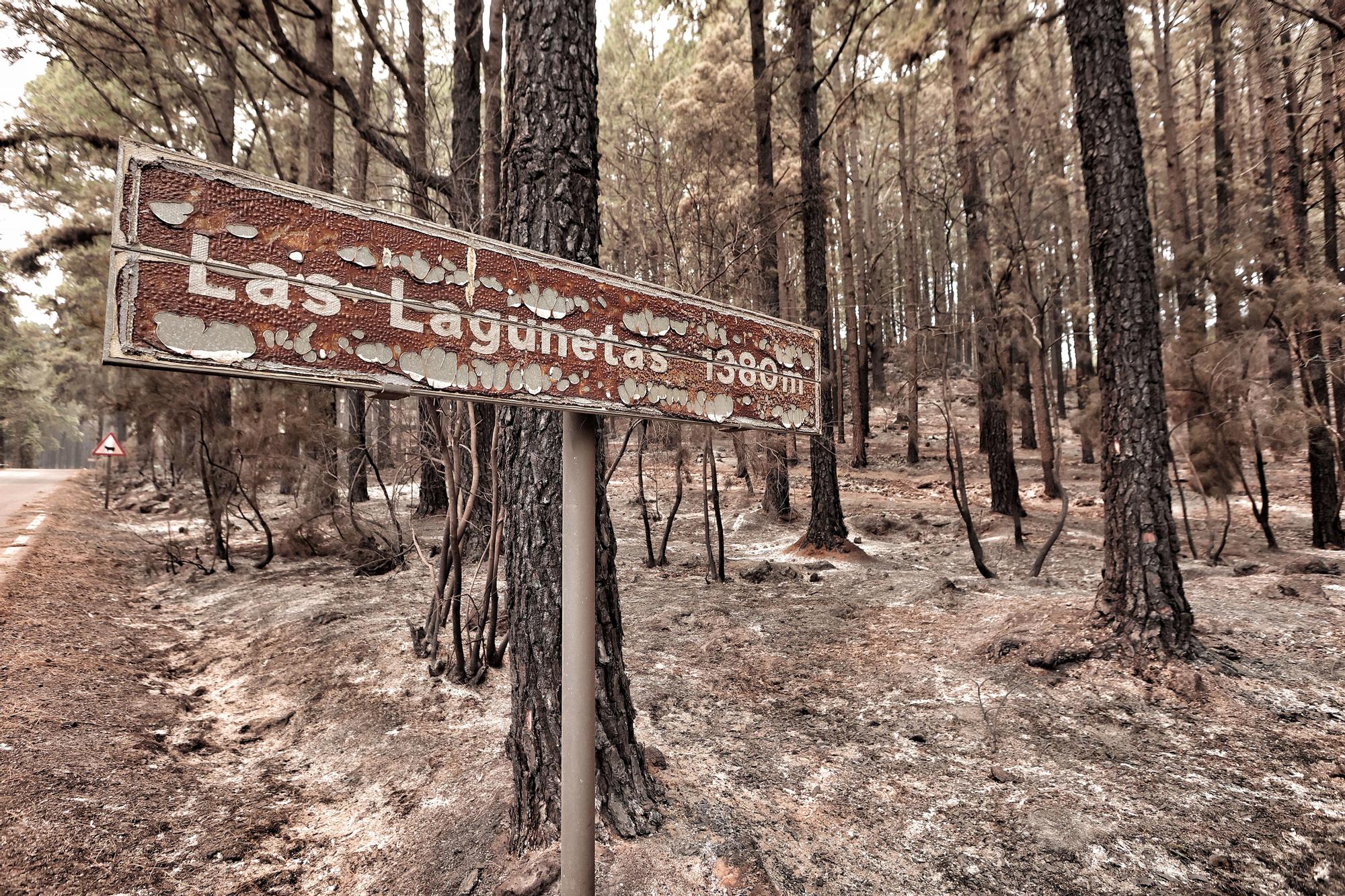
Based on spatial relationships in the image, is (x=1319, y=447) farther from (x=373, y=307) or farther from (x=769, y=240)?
(x=373, y=307)

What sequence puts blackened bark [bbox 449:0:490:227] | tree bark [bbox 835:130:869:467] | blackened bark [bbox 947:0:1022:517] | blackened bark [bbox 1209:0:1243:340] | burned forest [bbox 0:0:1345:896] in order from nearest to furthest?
1. burned forest [bbox 0:0:1345:896]
2. blackened bark [bbox 449:0:490:227]
3. blackened bark [bbox 1209:0:1243:340]
4. blackened bark [bbox 947:0:1022:517]
5. tree bark [bbox 835:130:869:467]

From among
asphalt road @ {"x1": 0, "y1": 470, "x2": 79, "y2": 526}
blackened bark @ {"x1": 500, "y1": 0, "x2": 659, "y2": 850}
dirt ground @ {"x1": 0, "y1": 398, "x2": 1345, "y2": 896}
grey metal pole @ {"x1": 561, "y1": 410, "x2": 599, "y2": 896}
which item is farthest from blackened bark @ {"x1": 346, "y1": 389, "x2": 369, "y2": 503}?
grey metal pole @ {"x1": 561, "y1": 410, "x2": 599, "y2": 896}

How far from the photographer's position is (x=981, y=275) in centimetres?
886

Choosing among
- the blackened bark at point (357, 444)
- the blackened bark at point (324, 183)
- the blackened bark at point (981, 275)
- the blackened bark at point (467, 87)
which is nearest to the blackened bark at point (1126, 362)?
the blackened bark at point (981, 275)

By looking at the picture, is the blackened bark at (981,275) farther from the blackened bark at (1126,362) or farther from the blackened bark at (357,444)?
the blackened bark at (357,444)

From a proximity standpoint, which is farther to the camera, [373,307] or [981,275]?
[981,275]

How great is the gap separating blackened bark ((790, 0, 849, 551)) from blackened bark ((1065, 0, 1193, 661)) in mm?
3889

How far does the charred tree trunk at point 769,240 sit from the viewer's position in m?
9.15

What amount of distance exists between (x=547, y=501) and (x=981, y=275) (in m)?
8.73

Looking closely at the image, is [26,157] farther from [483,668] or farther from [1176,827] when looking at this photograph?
[1176,827]

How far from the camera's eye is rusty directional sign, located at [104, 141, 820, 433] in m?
0.99

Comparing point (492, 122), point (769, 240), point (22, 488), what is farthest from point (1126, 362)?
point (22, 488)

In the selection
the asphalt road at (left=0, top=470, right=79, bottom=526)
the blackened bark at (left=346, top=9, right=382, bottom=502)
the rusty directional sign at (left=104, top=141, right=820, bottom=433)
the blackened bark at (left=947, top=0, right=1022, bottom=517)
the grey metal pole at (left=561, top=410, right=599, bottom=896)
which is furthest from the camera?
the asphalt road at (left=0, top=470, right=79, bottom=526)

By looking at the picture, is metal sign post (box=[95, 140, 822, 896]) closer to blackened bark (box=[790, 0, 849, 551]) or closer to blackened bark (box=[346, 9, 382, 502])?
blackened bark (box=[346, 9, 382, 502])
